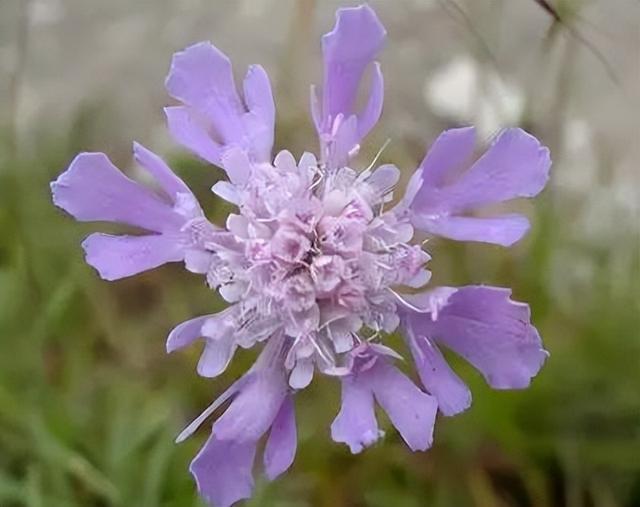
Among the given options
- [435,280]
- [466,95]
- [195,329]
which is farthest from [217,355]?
[466,95]

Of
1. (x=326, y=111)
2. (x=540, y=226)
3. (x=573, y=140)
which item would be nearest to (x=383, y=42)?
(x=326, y=111)

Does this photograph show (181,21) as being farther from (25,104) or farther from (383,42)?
(383,42)

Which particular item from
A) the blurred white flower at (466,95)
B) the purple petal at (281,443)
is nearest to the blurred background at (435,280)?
the blurred white flower at (466,95)

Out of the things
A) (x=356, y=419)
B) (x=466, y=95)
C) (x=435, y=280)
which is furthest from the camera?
(x=466, y=95)

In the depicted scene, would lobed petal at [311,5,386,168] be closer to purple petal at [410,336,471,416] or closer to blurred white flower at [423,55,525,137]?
purple petal at [410,336,471,416]

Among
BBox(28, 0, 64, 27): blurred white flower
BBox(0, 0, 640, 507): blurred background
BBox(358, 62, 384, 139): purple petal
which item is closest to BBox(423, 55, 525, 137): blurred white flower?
BBox(0, 0, 640, 507): blurred background

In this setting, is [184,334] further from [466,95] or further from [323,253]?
[466,95]
